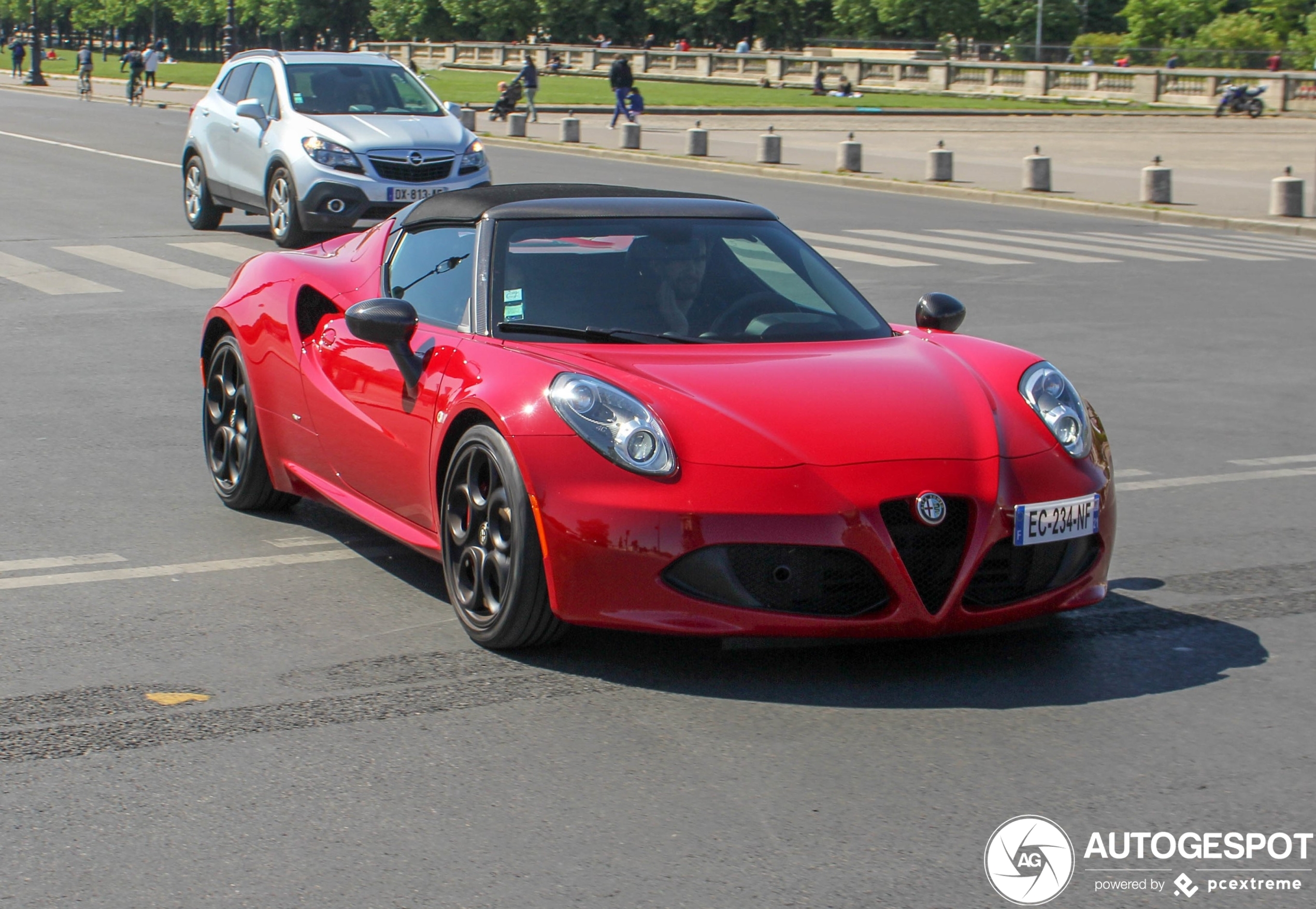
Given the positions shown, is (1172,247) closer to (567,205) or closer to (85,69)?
(567,205)

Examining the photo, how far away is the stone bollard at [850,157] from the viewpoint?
3044cm

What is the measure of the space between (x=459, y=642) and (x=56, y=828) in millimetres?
1681

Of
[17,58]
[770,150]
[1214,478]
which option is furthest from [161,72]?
[1214,478]

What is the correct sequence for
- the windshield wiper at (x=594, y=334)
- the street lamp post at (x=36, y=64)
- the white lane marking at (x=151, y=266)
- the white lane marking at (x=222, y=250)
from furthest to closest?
→ the street lamp post at (x=36, y=64) < the white lane marking at (x=222, y=250) < the white lane marking at (x=151, y=266) < the windshield wiper at (x=594, y=334)

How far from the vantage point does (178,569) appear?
6352 millimetres

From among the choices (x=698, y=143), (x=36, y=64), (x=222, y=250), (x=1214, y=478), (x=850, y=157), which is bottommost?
(x=1214, y=478)

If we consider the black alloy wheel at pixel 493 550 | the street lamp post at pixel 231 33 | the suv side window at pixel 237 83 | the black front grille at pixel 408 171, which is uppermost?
the street lamp post at pixel 231 33

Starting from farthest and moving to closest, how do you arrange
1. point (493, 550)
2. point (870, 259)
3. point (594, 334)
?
point (870, 259) → point (594, 334) → point (493, 550)

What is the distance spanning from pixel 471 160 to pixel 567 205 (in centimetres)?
1245

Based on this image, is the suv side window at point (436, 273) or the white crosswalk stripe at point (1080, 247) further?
the white crosswalk stripe at point (1080, 247)

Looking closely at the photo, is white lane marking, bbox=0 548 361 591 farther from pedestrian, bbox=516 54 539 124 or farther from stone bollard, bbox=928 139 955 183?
pedestrian, bbox=516 54 539 124

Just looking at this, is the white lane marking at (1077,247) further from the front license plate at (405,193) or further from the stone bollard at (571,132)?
the stone bollard at (571,132)

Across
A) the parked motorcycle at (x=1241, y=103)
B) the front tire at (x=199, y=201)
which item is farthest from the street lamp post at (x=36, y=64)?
the front tire at (x=199, y=201)

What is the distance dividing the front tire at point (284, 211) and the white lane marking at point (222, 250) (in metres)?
0.38
